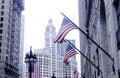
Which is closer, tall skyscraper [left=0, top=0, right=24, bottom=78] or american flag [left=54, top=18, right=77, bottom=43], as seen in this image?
american flag [left=54, top=18, right=77, bottom=43]

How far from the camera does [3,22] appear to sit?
113 m

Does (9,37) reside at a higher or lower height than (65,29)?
higher

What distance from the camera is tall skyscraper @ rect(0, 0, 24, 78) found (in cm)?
10931

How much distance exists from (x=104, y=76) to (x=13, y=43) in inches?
3923

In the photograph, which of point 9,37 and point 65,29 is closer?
point 65,29

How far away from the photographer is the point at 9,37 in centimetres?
11725

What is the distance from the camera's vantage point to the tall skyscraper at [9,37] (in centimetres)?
10931

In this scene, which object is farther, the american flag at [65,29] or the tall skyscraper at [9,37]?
the tall skyscraper at [9,37]

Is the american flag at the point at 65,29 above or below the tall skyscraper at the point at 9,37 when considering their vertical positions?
below

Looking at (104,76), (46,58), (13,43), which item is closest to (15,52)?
(13,43)

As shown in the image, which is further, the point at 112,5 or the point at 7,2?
the point at 7,2

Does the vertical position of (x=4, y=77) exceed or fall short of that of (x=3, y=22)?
it falls short

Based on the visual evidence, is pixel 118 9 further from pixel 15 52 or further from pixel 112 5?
pixel 15 52

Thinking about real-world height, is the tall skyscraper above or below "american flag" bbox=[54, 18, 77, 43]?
above
